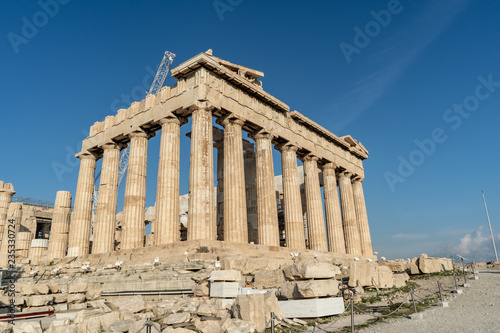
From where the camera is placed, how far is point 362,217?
125ft

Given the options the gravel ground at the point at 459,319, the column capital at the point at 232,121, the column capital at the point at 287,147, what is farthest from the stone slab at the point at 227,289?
the column capital at the point at 287,147

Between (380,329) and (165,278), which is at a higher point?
(165,278)

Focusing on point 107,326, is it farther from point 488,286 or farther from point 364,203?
point 364,203

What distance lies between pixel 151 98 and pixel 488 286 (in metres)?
22.4

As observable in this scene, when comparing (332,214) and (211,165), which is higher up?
(211,165)

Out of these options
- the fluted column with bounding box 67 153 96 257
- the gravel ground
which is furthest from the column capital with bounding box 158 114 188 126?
the gravel ground

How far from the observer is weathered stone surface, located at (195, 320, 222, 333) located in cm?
857

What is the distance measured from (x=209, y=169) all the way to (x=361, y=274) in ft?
36.3

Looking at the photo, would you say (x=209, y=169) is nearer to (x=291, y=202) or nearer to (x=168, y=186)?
(x=168, y=186)

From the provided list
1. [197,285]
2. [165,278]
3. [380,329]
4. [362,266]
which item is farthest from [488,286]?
[165,278]

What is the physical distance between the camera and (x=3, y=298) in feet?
47.0

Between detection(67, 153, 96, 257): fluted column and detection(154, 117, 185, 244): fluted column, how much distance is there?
9.12 meters

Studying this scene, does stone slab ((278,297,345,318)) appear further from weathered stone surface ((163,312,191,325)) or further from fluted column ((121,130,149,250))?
fluted column ((121,130,149,250))

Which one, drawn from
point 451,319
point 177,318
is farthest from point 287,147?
point 177,318
